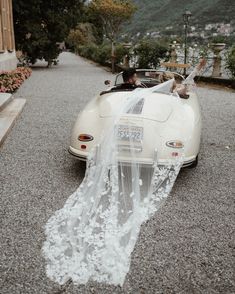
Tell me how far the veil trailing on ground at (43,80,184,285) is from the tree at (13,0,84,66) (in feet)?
57.4

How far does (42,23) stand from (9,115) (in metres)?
15.7

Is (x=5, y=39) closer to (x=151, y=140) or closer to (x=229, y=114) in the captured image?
(x=229, y=114)

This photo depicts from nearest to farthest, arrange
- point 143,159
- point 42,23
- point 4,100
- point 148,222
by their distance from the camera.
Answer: point 148,222 < point 143,159 < point 4,100 < point 42,23

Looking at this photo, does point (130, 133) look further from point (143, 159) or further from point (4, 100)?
point (4, 100)

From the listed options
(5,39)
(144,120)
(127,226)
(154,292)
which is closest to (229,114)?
(144,120)

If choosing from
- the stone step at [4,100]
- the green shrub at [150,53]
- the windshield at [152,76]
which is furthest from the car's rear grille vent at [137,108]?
the green shrub at [150,53]

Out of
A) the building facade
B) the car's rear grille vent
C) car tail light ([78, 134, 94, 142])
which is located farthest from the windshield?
the building facade

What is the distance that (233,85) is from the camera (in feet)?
42.4

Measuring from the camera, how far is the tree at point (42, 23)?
20136 mm

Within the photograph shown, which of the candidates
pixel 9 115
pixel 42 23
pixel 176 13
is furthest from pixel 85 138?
pixel 176 13

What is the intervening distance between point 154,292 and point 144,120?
6.43 ft

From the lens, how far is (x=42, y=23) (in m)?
21.3

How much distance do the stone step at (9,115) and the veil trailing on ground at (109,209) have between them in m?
2.37

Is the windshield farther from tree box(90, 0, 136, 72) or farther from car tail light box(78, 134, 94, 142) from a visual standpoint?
tree box(90, 0, 136, 72)
